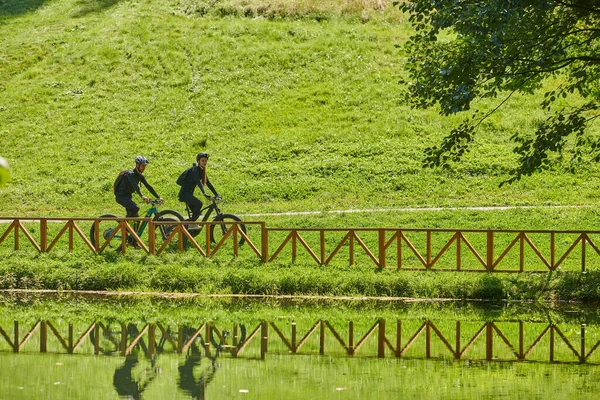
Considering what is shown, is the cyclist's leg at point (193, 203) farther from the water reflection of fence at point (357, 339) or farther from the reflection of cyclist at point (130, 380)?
the reflection of cyclist at point (130, 380)

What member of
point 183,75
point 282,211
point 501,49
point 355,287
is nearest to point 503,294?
point 355,287

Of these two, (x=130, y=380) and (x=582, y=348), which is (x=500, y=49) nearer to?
(x=582, y=348)

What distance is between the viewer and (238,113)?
4291 centimetres

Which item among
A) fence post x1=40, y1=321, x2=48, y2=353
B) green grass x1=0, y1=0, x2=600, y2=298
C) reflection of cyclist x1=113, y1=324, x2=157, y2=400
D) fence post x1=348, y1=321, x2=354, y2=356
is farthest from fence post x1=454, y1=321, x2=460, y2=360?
fence post x1=40, y1=321, x2=48, y2=353

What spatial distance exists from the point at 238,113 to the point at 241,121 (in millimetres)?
912

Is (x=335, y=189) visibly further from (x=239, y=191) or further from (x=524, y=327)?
(x=524, y=327)

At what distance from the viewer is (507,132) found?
39219 millimetres

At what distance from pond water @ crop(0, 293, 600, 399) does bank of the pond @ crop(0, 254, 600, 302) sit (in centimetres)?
57

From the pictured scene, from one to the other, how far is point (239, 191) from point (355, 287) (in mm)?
14463

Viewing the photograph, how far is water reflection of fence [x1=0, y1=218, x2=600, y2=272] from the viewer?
72.3ft

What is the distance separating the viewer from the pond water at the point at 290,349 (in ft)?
42.6

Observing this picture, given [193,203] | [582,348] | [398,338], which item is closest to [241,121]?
[193,203]

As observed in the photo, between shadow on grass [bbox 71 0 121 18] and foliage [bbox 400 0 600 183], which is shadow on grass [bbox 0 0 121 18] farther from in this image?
foliage [bbox 400 0 600 183]

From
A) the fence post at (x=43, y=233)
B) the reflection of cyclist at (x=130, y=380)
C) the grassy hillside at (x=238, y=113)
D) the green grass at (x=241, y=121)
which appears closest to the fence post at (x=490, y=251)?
the green grass at (x=241, y=121)
